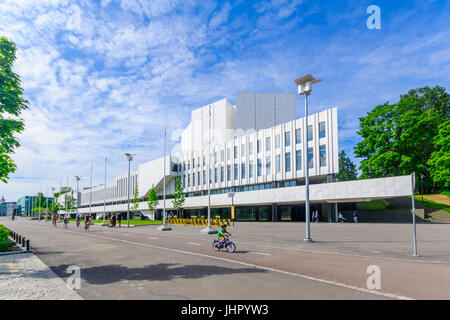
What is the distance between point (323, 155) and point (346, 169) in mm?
62586

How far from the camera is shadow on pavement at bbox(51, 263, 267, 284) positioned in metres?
8.14

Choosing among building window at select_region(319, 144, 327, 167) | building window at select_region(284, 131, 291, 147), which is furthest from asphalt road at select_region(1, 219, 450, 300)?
building window at select_region(284, 131, 291, 147)

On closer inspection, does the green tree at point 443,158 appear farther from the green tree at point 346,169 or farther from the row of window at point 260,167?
the green tree at point 346,169

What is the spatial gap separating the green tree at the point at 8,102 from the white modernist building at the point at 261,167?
13965mm

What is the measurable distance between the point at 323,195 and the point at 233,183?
1941 cm

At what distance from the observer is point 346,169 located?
315 ft

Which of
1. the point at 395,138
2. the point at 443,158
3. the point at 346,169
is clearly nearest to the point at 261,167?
the point at 395,138

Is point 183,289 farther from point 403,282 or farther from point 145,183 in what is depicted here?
point 145,183

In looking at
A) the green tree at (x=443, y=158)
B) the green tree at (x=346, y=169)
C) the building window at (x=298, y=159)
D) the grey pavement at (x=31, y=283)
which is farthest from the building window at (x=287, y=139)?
the green tree at (x=346, y=169)

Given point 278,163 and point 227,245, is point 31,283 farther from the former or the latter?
point 278,163

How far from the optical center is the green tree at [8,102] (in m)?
10.4

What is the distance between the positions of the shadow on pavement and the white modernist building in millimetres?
10019

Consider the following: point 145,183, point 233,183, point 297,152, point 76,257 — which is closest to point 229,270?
point 76,257

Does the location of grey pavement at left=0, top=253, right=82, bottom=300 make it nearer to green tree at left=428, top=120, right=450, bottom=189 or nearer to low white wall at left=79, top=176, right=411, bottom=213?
low white wall at left=79, top=176, right=411, bottom=213
